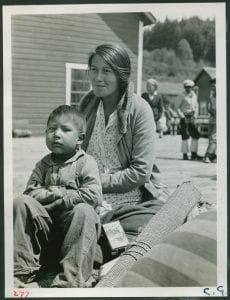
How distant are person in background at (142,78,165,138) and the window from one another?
1.14 feet

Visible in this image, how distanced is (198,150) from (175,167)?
6.6 inches

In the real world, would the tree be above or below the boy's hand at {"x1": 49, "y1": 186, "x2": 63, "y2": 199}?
above

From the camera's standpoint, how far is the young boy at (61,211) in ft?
6.82

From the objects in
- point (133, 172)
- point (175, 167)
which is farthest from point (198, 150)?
point (133, 172)

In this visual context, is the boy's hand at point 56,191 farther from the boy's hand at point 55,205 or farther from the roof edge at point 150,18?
the roof edge at point 150,18

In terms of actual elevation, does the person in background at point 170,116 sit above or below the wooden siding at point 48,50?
below

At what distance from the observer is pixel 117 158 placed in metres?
2.28

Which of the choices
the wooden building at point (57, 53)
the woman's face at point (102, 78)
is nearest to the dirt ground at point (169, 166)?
the wooden building at point (57, 53)

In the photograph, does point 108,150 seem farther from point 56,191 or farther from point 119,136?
point 56,191

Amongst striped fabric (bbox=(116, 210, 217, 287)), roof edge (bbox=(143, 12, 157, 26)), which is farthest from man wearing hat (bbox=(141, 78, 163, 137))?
striped fabric (bbox=(116, 210, 217, 287))

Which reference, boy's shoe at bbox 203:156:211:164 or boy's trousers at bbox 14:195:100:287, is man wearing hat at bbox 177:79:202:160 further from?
boy's trousers at bbox 14:195:100:287

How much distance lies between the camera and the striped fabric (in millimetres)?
2082

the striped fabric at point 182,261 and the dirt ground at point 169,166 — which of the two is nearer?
the striped fabric at point 182,261

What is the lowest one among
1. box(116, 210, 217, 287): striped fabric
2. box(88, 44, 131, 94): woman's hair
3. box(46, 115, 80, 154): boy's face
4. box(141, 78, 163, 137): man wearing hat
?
box(116, 210, 217, 287): striped fabric
